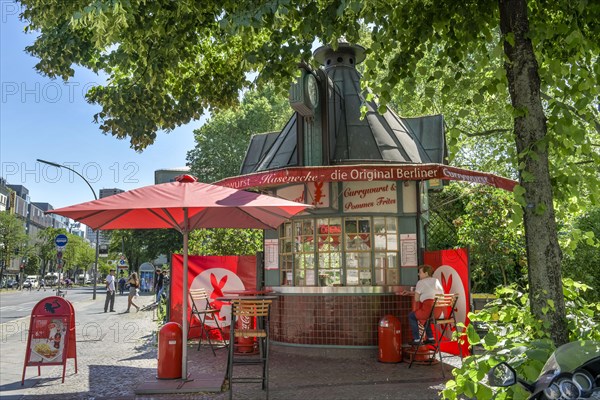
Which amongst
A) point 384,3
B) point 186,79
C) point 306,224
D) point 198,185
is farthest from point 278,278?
point 384,3

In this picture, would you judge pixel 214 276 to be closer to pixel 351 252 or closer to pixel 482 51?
pixel 351 252

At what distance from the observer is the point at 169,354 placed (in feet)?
26.2

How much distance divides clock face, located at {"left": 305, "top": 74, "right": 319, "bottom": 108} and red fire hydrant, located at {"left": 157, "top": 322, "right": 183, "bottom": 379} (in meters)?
4.97

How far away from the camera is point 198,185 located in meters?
7.79

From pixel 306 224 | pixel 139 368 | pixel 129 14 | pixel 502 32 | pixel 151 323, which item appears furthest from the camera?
pixel 151 323

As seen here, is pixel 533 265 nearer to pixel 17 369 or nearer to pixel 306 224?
pixel 306 224

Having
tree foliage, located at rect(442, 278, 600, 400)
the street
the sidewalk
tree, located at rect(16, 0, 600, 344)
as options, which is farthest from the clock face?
the street

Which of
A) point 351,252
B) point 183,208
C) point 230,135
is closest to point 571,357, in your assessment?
point 183,208

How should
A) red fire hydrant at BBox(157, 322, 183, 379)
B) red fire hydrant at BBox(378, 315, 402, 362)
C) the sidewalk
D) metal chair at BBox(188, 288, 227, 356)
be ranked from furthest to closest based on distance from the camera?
metal chair at BBox(188, 288, 227, 356) → red fire hydrant at BBox(378, 315, 402, 362) → red fire hydrant at BBox(157, 322, 183, 379) → the sidewalk

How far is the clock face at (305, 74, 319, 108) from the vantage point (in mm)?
10344

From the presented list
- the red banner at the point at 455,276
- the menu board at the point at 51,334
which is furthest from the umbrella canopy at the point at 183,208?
the red banner at the point at 455,276

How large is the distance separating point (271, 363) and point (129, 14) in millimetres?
6378

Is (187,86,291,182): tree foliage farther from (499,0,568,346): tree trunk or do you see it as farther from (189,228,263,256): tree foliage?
(499,0,568,346): tree trunk

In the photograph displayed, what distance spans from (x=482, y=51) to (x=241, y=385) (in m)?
5.53
